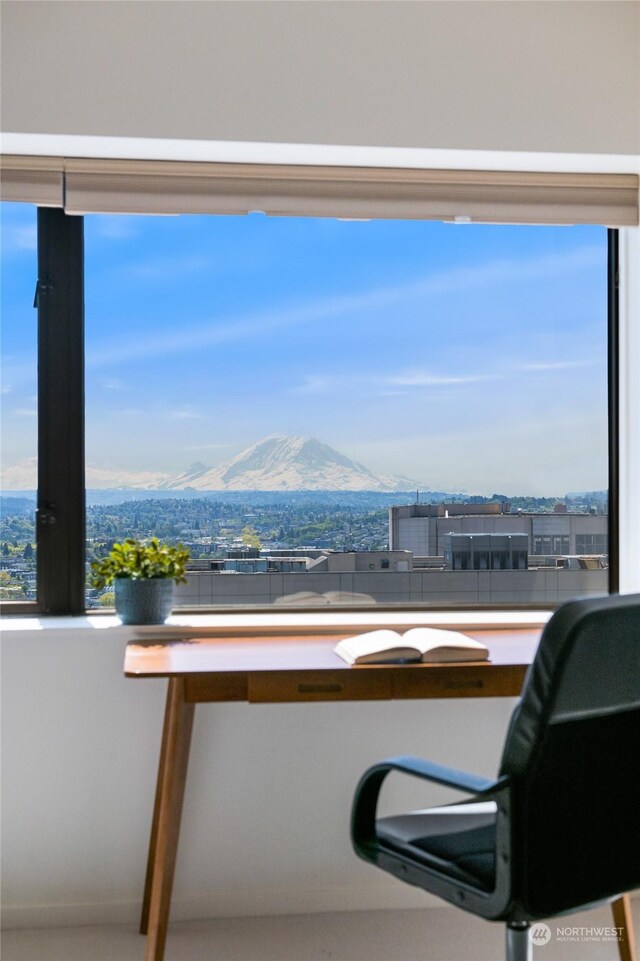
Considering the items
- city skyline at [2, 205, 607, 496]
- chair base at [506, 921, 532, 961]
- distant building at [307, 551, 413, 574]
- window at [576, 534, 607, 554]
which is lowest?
chair base at [506, 921, 532, 961]

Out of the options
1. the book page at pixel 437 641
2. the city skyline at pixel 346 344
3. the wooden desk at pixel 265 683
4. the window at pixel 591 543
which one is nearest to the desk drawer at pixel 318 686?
the wooden desk at pixel 265 683

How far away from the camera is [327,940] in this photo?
8.34 feet

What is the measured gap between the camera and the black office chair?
60.2 inches

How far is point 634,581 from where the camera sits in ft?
9.98

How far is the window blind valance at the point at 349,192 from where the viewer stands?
2.74 meters

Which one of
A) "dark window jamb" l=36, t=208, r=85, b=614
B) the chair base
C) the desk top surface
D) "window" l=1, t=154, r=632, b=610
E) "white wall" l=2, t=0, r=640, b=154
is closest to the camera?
the chair base

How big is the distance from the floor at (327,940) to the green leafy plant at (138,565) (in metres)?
0.98

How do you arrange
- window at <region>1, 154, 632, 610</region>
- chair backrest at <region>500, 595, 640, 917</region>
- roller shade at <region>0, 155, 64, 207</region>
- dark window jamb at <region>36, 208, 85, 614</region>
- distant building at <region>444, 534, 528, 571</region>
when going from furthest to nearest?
1. distant building at <region>444, 534, 528, 571</region>
2. window at <region>1, 154, 632, 610</region>
3. dark window jamb at <region>36, 208, 85, 614</region>
4. roller shade at <region>0, 155, 64, 207</region>
5. chair backrest at <region>500, 595, 640, 917</region>

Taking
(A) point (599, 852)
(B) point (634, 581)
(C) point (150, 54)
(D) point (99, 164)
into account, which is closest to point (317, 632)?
(B) point (634, 581)

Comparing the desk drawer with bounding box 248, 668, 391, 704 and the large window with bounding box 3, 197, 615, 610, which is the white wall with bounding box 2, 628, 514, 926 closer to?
the large window with bounding box 3, 197, 615, 610

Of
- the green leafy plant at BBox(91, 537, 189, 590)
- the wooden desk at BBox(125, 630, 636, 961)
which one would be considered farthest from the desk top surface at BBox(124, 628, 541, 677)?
the green leafy plant at BBox(91, 537, 189, 590)

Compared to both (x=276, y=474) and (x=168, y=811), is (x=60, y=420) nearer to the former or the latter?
(x=276, y=474)
